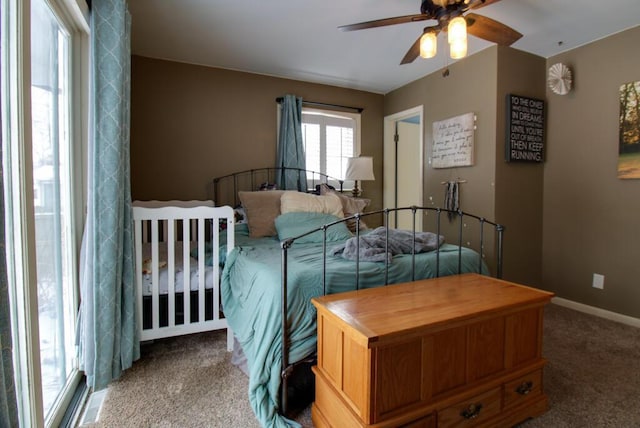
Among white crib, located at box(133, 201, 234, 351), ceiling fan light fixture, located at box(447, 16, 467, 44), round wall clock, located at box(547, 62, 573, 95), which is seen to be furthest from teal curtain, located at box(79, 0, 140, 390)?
round wall clock, located at box(547, 62, 573, 95)

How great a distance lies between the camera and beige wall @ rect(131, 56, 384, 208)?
3203mm

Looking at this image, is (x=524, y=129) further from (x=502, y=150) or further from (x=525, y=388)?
(x=525, y=388)

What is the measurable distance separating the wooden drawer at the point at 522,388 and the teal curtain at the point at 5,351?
178 centimetres

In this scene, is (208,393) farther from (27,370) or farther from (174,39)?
(174,39)

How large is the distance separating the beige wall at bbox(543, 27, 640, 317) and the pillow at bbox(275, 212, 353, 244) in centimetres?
222

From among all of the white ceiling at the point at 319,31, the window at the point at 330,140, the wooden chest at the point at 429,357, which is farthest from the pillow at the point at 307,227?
the white ceiling at the point at 319,31

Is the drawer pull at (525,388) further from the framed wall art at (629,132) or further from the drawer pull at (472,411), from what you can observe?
the framed wall art at (629,132)

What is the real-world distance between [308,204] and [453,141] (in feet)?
5.62

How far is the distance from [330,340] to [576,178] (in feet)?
9.92

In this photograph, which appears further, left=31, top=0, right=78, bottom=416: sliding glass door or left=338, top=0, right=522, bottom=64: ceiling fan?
left=338, top=0, right=522, bottom=64: ceiling fan

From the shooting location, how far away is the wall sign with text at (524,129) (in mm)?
3057

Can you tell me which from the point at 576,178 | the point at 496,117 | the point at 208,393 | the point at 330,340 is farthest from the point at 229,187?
the point at 576,178

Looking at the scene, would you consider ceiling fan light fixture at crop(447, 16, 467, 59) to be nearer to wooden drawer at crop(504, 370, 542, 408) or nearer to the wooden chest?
the wooden chest

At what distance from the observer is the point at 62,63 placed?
181cm
